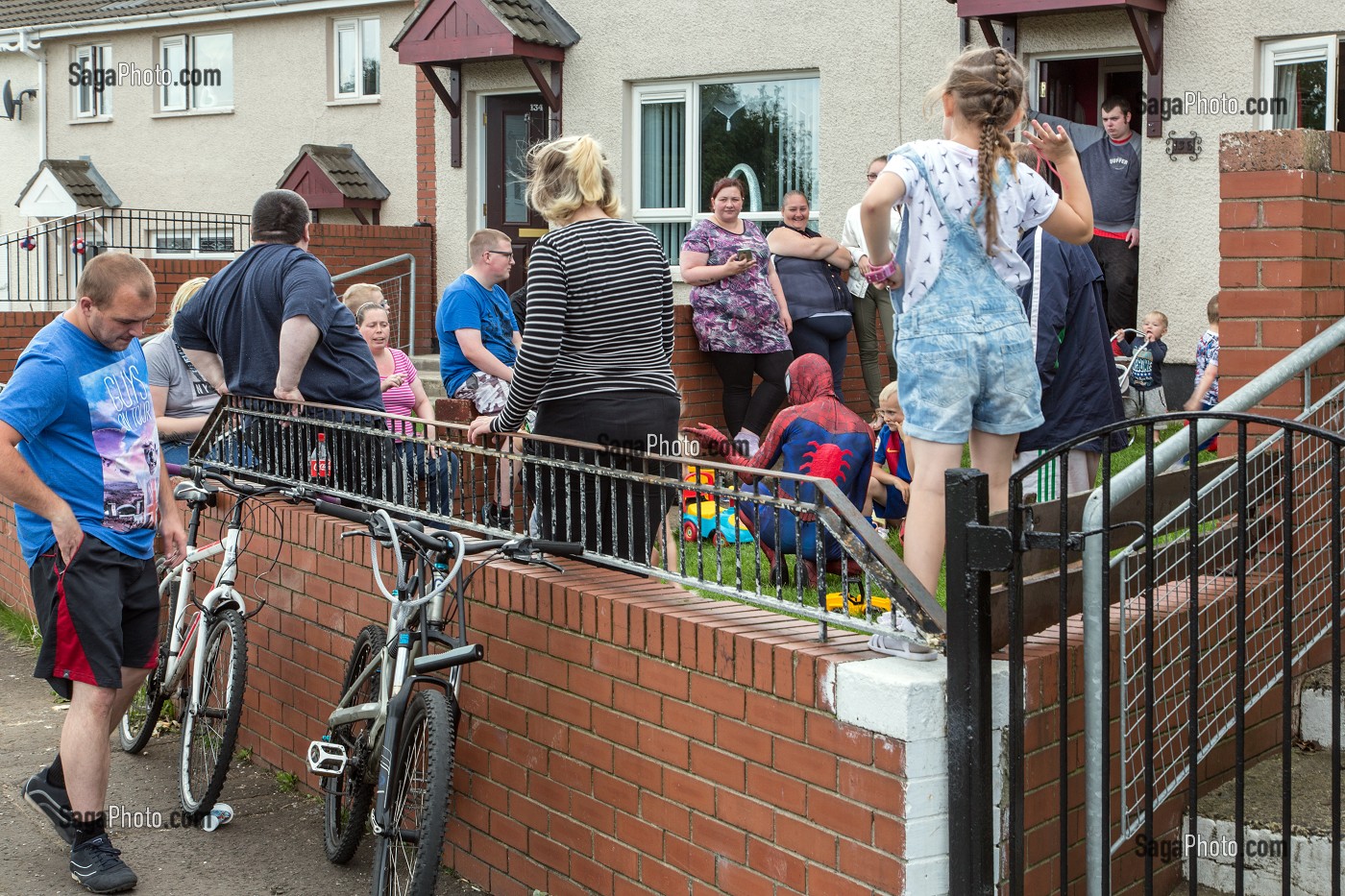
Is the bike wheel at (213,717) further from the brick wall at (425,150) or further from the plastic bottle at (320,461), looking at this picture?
the brick wall at (425,150)

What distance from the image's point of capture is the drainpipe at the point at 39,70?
75.6ft

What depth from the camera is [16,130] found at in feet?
79.4

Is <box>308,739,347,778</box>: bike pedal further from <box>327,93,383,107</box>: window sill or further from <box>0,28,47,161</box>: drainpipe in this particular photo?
<box>0,28,47,161</box>: drainpipe

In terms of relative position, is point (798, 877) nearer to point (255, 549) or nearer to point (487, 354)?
point (255, 549)

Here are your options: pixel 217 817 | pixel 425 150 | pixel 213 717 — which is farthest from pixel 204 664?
pixel 425 150

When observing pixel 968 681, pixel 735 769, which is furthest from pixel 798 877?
pixel 968 681

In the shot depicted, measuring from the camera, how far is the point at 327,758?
15.3ft

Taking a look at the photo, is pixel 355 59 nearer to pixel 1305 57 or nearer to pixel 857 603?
pixel 1305 57

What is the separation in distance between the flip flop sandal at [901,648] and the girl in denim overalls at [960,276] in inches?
11.1

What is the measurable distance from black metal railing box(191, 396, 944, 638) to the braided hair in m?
0.87

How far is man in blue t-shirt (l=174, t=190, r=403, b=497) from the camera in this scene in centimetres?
602

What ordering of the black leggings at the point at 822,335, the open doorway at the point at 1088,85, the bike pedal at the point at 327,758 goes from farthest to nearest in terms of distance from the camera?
the open doorway at the point at 1088,85 < the black leggings at the point at 822,335 < the bike pedal at the point at 327,758

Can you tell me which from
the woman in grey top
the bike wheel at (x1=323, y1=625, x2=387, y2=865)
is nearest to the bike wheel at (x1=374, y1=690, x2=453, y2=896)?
the bike wheel at (x1=323, y1=625, x2=387, y2=865)

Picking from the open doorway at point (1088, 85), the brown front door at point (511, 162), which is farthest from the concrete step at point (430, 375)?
the open doorway at point (1088, 85)
